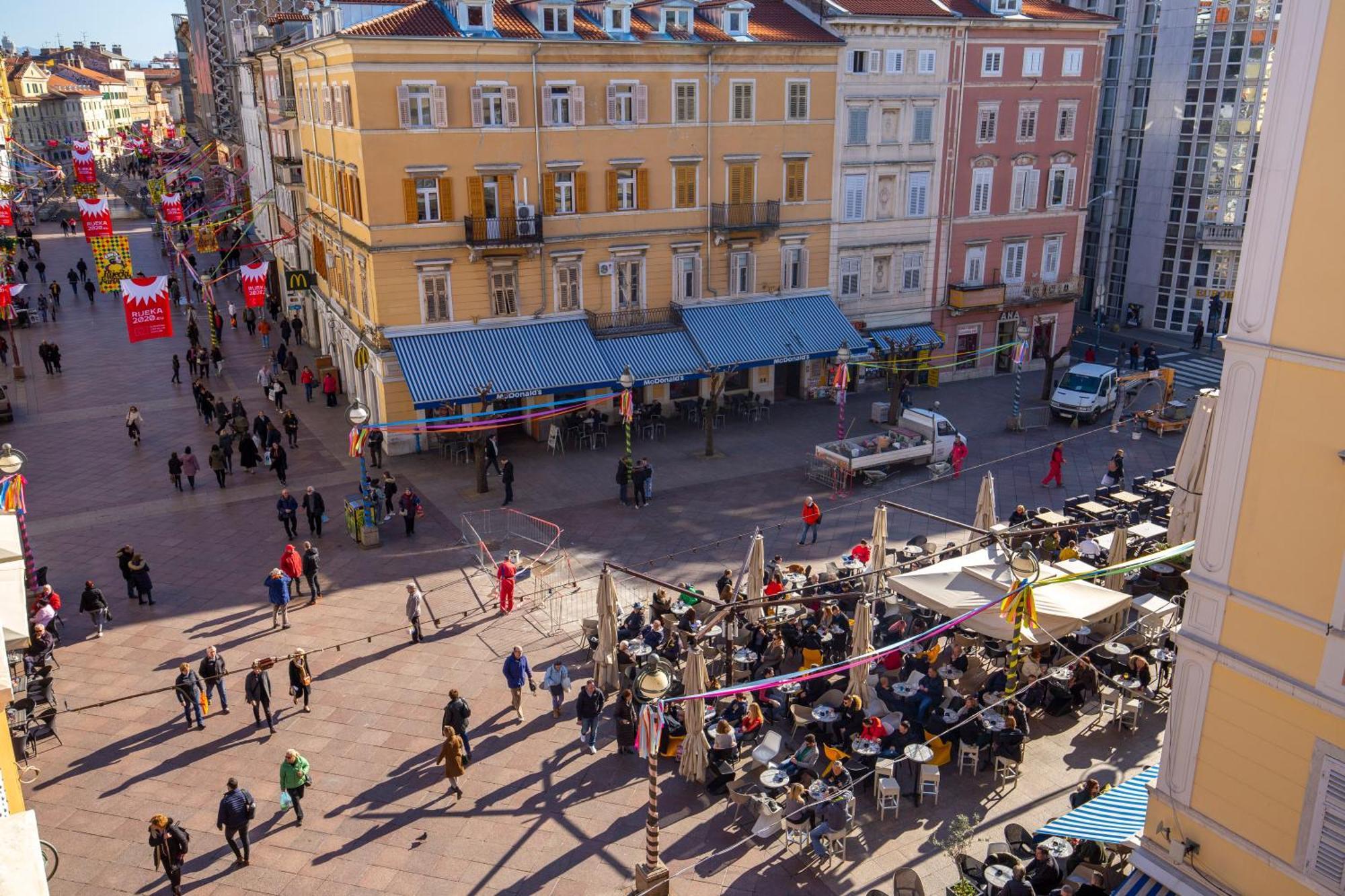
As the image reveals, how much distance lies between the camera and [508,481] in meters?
27.1

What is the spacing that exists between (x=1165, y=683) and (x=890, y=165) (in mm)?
22538

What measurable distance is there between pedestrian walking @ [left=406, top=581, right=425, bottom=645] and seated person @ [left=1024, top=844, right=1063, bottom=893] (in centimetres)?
1210

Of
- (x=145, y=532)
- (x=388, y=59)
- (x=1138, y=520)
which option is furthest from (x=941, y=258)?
(x=145, y=532)

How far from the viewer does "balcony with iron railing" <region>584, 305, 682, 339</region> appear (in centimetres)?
3212

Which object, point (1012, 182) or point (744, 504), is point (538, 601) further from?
point (1012, 182)

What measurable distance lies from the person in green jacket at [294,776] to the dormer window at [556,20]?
22.0m

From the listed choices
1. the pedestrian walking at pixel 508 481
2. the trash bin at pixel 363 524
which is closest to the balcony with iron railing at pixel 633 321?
the pedestrian walking at pixel 508 481

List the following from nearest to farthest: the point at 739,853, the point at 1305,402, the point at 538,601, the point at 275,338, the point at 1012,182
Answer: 1. the point at 1305,402
2. the point at 739,853
3. the point at 538,601
4. the point at 1012,182
5. the point at 275,338

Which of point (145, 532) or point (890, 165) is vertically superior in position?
point (890, 165)

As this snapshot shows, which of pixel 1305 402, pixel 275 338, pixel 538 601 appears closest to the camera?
pixel 1305 402

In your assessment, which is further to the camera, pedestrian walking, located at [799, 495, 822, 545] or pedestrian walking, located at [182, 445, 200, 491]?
pedestrian walking, located at [182, 445, 200, 491]

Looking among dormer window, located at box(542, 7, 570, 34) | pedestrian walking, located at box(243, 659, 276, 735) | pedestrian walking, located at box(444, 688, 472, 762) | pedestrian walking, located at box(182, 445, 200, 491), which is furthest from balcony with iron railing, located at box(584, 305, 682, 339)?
pedestrian walking, located at box(444, 688, 472, 762)

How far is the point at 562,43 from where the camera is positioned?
29.3 meters

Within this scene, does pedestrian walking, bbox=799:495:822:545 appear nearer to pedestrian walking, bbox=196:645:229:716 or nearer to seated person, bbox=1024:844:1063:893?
seated person, bbox=1024:844:1063:893
